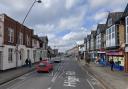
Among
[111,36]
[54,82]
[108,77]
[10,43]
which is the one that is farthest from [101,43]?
[54,82]

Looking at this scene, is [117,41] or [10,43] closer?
[10,43]

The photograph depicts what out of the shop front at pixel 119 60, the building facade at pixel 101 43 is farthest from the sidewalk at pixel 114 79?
the building facade at pixel 101 43

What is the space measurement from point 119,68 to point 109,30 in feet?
28.1

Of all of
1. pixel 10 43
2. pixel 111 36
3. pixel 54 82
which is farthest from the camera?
pixel 111 36

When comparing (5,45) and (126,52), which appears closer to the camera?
(126,52)

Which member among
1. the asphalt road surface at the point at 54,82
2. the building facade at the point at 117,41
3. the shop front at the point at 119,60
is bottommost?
the asphalt road surface at the point at 54,82

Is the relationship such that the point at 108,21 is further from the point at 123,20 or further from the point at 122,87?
the point at 122,87

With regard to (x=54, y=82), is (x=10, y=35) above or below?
above

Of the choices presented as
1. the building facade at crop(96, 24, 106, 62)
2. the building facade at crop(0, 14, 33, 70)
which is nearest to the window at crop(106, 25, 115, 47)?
the building facade at crop(96, 24, 106, 62)

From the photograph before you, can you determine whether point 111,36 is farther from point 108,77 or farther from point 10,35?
point 108,77

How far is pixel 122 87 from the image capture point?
2000 centimetres

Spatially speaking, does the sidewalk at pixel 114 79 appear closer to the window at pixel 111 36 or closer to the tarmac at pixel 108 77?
the tarmac at pixel 108 77

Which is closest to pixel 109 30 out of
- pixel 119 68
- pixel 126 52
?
pixel 119 68

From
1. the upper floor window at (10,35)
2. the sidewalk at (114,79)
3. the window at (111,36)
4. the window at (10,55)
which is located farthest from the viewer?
the window at (111,36)
